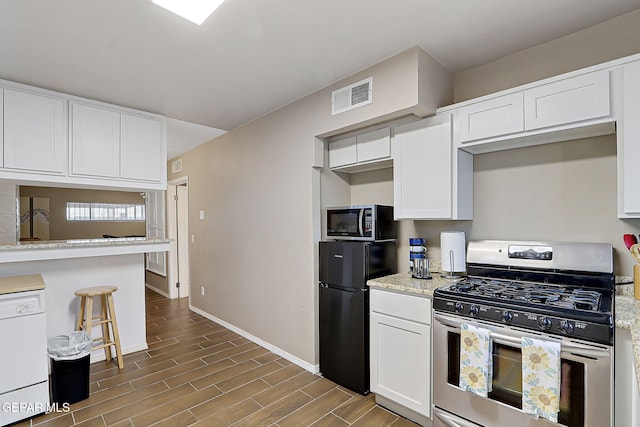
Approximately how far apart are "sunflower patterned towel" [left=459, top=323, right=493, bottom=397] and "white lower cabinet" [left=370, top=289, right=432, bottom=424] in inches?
10.7

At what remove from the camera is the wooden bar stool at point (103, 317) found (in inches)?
111

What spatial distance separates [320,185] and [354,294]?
1026 millimetres

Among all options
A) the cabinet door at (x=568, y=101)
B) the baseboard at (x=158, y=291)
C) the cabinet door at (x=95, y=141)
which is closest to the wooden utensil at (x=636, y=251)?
the cabinet door at (x=568, y=101)

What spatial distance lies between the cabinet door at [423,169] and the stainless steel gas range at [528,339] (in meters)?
0.50

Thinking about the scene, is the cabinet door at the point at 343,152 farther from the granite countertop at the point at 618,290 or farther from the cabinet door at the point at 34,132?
the cabinet door at the point at 34,132

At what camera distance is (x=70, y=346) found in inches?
99.5

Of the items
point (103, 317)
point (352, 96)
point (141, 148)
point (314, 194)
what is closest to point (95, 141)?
point (141, 148)

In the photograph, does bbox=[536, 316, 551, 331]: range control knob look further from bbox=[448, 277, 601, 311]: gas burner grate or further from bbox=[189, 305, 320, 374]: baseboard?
bbox=[189, 305, 320, 374]: baseboard

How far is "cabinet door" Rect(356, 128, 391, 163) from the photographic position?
256 cm

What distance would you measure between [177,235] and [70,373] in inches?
132

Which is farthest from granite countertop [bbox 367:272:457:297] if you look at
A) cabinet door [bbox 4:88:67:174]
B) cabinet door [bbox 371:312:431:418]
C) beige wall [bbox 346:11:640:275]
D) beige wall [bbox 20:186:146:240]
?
beige wall [bbox 20:186:146:240]

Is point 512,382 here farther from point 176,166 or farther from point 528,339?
point 176,166

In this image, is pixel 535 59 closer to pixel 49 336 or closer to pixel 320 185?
pixel 320 185

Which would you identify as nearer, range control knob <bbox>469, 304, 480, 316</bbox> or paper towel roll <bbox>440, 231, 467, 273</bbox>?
range control knob <bbox>469, 304, 480, 316</bbox>
